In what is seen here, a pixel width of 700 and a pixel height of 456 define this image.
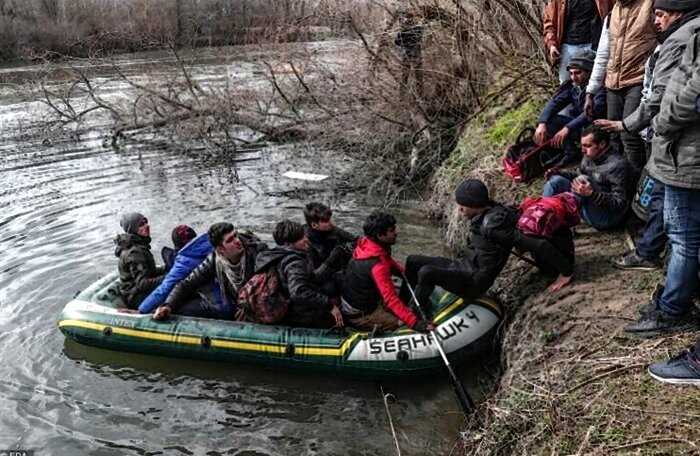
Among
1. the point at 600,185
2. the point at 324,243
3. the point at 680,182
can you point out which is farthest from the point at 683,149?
the point at 324,243

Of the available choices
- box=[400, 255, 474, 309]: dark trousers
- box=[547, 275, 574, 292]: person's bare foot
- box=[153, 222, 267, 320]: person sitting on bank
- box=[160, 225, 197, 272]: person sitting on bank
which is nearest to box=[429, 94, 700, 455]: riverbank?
box=[547, 275, 574, 292]: person's bare foot

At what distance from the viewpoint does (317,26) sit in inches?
419

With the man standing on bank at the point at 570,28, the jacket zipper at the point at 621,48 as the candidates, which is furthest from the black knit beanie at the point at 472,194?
the man standing on bank at the point at 570,28

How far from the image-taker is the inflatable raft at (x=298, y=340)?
5293 millimetres

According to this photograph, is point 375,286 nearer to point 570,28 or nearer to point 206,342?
point 206,342

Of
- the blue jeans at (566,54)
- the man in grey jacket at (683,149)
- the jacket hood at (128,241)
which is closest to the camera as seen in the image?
the man in grey jacket at (683,149)

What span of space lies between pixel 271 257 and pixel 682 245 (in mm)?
3231

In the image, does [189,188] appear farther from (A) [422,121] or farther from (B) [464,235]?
(B) [464,235]

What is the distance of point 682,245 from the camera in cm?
380

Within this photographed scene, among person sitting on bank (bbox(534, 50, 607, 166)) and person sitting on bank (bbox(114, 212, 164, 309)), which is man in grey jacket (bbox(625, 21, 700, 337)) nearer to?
person sitting on bank (bbox(534, 50, 607, 166))

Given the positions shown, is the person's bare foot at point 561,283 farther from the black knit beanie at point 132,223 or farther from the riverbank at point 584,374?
the black knit beanie at point 132,223

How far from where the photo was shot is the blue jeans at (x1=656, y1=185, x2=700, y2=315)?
372 cm

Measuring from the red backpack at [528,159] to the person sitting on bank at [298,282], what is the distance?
9.48 ft

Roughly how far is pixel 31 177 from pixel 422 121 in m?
7.64
